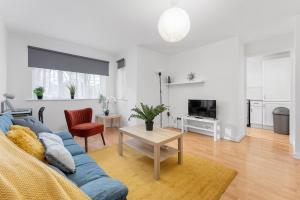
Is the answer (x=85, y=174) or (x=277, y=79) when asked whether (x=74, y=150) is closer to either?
(x=85, y=174)

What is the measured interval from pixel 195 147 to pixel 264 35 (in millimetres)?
2905

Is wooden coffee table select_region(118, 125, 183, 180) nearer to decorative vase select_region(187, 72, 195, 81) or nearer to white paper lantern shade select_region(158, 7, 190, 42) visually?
white paper lantern shade select_region(158, 7, 190, 42)

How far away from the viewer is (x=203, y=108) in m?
3.78

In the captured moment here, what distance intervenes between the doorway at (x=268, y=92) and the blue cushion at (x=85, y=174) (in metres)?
4.06

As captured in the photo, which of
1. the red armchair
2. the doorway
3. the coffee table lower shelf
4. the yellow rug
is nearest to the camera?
the yellow rug

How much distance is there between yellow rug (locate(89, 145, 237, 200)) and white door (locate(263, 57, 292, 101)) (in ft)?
10.9

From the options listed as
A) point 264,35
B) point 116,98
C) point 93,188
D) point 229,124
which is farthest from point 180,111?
point 93,188

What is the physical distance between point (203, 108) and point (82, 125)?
114 inches

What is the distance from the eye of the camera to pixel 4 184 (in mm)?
544

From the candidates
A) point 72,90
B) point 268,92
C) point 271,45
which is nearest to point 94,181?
point 72,90

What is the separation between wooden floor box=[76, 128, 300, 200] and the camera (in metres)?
1.65

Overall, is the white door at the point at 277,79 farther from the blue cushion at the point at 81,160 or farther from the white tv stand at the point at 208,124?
the blue cushion at the point at 81,160

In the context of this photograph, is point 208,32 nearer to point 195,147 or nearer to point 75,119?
point 195,147

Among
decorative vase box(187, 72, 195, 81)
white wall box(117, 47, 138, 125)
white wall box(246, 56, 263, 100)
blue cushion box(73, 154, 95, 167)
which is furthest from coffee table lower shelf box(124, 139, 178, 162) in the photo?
white wall box(246, 56, 263, 100)
